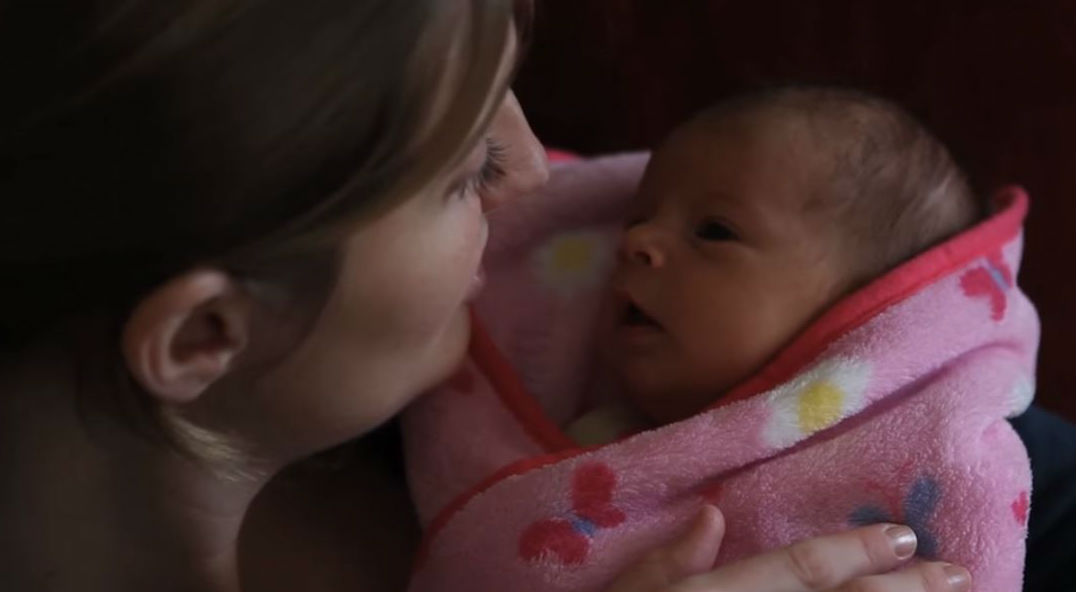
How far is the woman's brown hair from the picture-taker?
625mm

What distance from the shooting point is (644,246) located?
3.30ft

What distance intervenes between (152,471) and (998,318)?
0.62 metres

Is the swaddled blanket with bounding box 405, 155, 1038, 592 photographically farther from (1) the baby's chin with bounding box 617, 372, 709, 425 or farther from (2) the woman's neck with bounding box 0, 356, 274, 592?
(2) the woman's neck with bounding box 0, 356, 274, 592

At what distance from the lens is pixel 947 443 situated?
90 centimetres

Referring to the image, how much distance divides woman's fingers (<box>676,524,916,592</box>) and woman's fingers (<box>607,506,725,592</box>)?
0.08ft

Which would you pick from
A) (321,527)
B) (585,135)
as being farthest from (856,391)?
(585,135)

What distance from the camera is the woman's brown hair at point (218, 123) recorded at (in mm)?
625

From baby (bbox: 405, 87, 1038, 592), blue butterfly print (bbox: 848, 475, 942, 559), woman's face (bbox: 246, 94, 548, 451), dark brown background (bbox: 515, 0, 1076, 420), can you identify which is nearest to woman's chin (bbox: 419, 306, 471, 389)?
A: woman's face (bbox: 246, 94, 548, 451)

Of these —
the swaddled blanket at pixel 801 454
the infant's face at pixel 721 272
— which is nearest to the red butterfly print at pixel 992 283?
the swaddled blanket at pixel 801 454

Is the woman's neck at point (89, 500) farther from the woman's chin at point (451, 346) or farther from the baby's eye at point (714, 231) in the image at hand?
the baby's eye at point (714, 231)

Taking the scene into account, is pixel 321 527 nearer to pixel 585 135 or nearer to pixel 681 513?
pixel 681 513

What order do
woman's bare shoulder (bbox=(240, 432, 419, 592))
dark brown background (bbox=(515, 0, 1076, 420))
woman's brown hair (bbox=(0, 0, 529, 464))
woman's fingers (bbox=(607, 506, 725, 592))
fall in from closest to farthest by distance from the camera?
woman's brown hair (bbox=(0, 0, 529, 464)), woman's fingers (bbox=(607, 506, 725, 592)), woman's bare shoulder (bbox=(240, 432, 419, 592)), dark brown background (bbox=(515, 0, 1076, 420))

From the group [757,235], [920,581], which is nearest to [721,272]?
[757,235]

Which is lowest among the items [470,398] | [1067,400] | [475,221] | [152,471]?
[1067,400]
